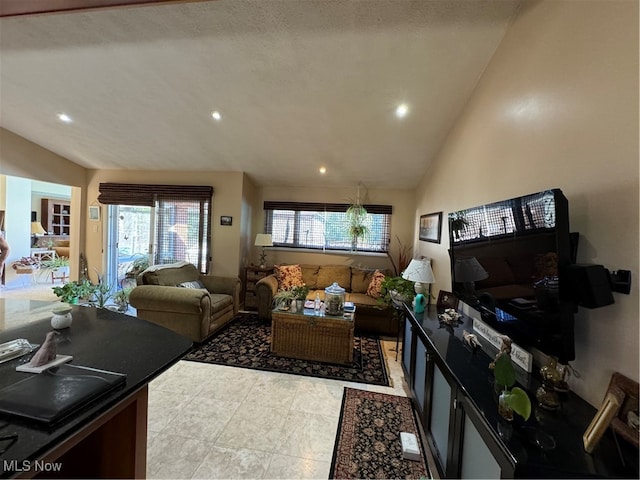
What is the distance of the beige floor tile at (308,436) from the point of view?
6.00 feet

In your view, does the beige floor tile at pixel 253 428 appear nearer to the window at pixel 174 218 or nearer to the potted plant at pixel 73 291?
the window at pixel 174 218

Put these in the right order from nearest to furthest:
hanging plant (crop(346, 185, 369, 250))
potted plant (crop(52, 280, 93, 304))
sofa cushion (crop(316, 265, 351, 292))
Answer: potted plant (crop(52, 280, 93, 304)) → sofa cushion (crop(316, 265, 351, 292)) → hanging plant (crop(346, 185, 369, 250))

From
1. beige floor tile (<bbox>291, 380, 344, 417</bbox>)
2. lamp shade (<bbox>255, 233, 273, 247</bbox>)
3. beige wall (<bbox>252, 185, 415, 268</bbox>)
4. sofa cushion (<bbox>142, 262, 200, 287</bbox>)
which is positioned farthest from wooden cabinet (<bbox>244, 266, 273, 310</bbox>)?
beige floor tile (<bbox>291, 380, 344, 417</bbox>)

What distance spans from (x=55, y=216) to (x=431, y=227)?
1047cm

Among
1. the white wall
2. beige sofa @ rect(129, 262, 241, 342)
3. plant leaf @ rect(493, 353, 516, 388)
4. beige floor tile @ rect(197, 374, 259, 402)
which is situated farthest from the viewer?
the white wall

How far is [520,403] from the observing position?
952 mm

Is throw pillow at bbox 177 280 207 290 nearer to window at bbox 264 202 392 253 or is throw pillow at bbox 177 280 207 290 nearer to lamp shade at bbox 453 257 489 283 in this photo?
window at bbox 264 202 392 253

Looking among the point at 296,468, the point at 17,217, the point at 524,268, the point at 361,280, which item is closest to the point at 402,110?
the point at 524,268

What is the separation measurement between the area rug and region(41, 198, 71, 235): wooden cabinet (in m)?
7.33

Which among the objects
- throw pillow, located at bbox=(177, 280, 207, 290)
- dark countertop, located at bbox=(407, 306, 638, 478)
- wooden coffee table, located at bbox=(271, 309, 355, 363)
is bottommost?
wooden coffee table, located at bbox=(271, 309, 355, 363)

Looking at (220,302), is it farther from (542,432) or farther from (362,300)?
(542,432)

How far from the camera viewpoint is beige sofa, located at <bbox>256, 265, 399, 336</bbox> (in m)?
3.96

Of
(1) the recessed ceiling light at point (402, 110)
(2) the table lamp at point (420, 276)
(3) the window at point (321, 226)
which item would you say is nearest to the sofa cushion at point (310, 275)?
(3) the window at point (321, 226)

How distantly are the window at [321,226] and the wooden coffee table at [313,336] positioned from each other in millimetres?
2115
